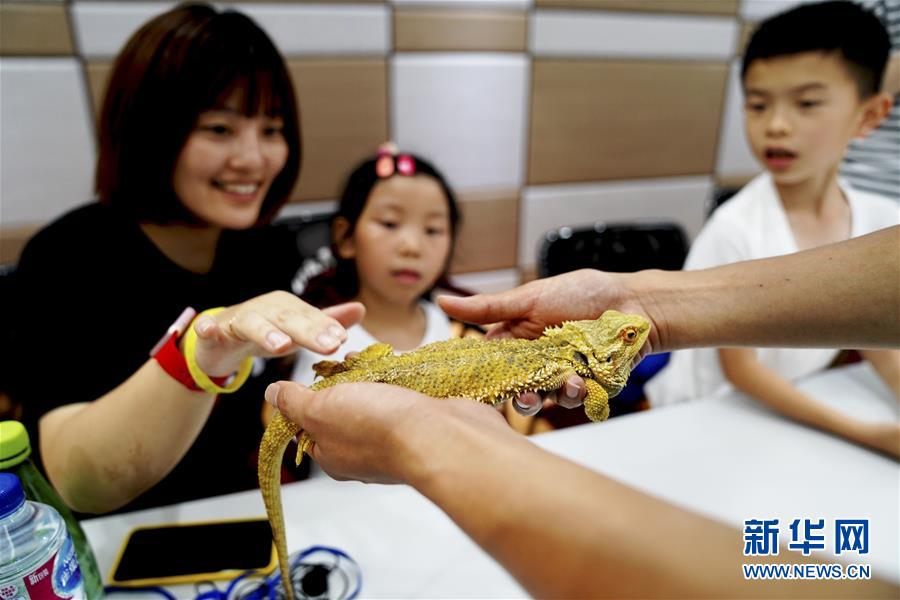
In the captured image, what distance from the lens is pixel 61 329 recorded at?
1.14 metres

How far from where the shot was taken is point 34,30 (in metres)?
1.79

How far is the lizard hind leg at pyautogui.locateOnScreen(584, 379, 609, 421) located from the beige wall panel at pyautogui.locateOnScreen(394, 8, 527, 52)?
1944 millimetres

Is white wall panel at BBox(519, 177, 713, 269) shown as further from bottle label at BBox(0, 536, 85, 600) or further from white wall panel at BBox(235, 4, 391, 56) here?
bottle label at BBox(0, 536, 85, 600)

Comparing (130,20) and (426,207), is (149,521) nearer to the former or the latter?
(426,207)

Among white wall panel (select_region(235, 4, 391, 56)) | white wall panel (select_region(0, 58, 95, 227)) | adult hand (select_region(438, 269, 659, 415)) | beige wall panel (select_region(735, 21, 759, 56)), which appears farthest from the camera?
beige wall panel (select_region(735, 21, 759, 56))

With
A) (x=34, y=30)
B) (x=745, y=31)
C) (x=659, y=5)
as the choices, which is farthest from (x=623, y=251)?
(x=34, y=30)

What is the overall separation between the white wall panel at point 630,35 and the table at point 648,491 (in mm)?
1931

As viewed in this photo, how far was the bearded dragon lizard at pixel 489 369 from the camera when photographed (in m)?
0.84

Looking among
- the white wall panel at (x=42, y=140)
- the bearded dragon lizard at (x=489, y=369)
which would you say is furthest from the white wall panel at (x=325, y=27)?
the bearded dragon lizard at (x=489, y=369)

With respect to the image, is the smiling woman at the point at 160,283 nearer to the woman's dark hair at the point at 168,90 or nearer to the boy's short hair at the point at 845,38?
the woman's dark hair at the point at 168,90

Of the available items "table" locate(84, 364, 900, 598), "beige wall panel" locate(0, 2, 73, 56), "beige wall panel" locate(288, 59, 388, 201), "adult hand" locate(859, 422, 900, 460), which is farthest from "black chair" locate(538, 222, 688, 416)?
"beige wall panel" locate(0, 2, 73, 56)

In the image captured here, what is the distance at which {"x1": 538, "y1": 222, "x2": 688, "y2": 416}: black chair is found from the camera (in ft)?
5.00

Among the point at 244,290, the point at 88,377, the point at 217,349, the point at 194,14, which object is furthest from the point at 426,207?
the point at 88,377

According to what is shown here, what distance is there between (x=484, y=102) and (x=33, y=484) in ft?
7.57
